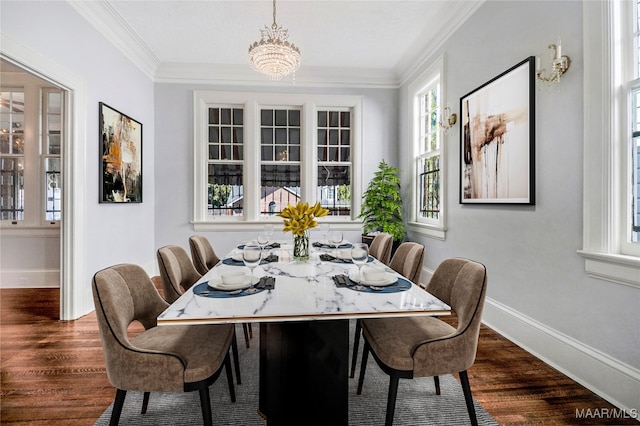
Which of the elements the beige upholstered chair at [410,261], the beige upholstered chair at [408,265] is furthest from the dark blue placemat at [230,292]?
the beige upholstered chair at [410,261]

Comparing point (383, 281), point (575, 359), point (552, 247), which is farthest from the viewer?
point (552, 247)

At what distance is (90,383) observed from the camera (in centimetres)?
207

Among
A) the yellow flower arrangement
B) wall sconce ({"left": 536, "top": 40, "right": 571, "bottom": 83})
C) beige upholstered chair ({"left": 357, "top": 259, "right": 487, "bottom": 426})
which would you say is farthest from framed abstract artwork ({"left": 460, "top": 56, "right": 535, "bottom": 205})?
the yellow flower arrangement

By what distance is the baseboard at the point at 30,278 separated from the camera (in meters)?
4.27

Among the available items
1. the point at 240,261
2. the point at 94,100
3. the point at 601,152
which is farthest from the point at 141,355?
the point at 94,100

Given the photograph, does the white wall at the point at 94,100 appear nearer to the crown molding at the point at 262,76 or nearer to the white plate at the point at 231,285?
the crown molding at the point at 262,76

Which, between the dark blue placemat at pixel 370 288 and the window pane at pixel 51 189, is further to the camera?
the window pane at pixel 51 189

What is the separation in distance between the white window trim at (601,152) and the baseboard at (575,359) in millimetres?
481

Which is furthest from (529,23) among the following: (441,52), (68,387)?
(68,387)

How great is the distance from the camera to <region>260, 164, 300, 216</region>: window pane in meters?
5.21

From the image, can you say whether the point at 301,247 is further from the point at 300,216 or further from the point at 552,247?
the point at 552,247

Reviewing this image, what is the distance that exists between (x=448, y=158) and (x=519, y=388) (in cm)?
245

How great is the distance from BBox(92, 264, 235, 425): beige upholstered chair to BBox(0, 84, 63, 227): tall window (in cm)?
395

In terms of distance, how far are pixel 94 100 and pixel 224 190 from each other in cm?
208
